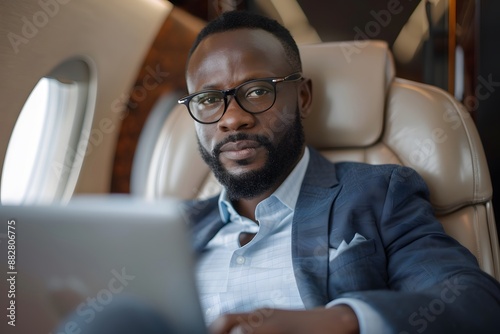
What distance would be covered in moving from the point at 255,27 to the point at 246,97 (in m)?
0.24

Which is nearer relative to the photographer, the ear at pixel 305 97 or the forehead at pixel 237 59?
the forehead at pixel 237 59

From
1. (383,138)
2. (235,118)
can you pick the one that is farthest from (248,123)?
(383,138)

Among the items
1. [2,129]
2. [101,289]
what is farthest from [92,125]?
[101,289]

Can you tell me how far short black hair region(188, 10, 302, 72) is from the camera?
1501 millimetres

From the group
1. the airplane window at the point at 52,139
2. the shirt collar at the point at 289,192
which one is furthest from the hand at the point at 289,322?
the airplane window at the point at 52,139

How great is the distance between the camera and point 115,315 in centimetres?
55

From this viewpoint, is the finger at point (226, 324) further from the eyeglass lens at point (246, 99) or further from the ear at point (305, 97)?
the ear at point (305, 97)

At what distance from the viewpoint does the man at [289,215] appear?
1055mm

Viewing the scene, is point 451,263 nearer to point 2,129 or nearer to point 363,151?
point 363,151

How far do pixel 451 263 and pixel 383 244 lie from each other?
19 cm

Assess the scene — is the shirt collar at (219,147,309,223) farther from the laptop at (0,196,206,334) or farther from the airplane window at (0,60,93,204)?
the airplane window at (0,60,93,204)

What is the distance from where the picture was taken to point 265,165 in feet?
4.56

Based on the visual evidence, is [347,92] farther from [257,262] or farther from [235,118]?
[257,262]

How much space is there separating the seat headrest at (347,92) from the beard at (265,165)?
0.15 meters
